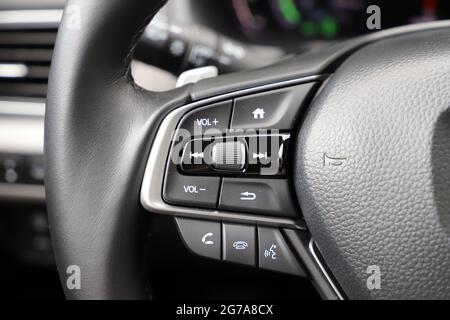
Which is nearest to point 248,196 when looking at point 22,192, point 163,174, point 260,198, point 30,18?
point 260,198

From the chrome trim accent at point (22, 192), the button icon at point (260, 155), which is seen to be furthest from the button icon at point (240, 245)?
the chrome trim accent at point (22, 192)

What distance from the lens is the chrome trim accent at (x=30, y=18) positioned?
1721mm

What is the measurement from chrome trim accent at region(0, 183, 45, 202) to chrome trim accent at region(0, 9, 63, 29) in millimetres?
417

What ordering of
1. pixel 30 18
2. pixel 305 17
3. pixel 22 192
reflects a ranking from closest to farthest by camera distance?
1. pixel 22 192
2. pixel 30 18
3. pixel 305 17

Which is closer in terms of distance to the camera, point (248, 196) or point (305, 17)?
point (248, 196)

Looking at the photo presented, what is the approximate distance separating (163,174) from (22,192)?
0.87 metres

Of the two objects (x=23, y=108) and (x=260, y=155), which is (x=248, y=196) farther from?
(x=23, y=108)

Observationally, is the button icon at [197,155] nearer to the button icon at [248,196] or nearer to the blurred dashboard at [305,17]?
the button icon at [248,196]

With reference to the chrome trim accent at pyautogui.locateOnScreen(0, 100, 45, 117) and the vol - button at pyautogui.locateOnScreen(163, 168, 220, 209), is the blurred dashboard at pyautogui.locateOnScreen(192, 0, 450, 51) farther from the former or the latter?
the vol - button at pyautogui.locateOnScreen(163, 168, 220, 209)

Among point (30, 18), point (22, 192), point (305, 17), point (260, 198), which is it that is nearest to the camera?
point (260, 198)

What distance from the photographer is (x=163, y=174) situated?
88 cm

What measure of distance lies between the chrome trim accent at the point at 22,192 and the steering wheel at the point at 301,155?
77 cm

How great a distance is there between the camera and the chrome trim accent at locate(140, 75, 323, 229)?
2.81ft

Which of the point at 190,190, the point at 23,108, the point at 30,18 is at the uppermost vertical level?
the point at 30,18
